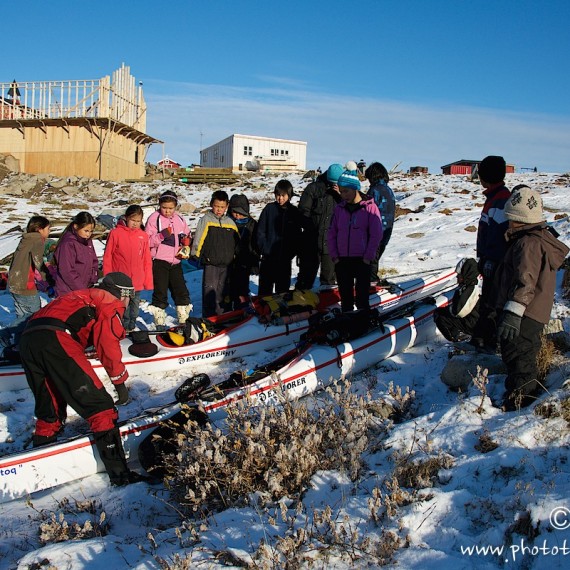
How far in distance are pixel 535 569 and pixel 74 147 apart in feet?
103

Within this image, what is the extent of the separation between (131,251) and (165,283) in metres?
0.71

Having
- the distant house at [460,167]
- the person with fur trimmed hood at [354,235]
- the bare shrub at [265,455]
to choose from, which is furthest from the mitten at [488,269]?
the distant house at [460,167]

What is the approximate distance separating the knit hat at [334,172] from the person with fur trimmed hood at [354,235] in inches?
37.6

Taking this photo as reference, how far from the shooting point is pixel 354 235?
5926 mm

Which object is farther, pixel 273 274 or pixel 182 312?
pixel 273 274

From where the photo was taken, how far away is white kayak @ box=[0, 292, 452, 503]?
3906 mm

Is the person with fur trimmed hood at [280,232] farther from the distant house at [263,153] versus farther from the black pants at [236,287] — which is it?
the distant house at [263,153]

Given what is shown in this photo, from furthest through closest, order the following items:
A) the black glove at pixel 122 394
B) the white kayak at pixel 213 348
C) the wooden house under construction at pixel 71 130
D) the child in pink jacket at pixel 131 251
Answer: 1. the wooden house under construction at pixel 71 130
2. the child in pink jacket at pixel 131 251
3. the white kayak at pixel 213 348
4. the black glove at pixel 122 394

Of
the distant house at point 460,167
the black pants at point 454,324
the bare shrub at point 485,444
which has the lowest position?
the bare shrub at point 485,444

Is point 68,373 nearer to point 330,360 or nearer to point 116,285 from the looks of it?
point 116,285

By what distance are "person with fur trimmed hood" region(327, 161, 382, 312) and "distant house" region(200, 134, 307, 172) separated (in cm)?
3402

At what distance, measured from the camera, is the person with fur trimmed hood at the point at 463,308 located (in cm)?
491

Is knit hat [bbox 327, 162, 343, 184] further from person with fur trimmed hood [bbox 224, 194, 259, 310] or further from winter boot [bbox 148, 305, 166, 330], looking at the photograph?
winter boot [bbox 148, 305, 166, 330]

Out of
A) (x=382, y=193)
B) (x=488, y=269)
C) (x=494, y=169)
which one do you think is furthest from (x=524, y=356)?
(x=382, y=193)
